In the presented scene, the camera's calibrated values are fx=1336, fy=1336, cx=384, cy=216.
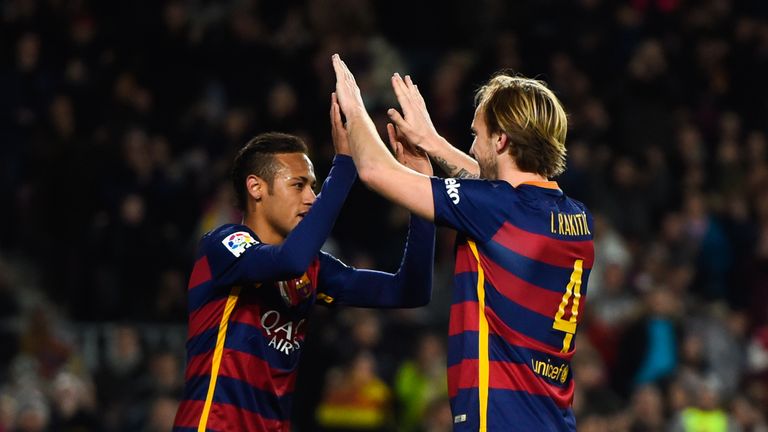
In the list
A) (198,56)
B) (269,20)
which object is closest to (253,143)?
(198,56)

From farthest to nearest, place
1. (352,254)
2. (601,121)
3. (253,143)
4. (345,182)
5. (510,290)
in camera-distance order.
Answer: (601,121) < (352,254) < (253,143) < (345,182) < (510,290)

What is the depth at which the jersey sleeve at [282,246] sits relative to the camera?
5.09 meters

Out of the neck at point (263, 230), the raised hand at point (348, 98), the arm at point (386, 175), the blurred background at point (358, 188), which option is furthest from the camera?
the blurred background at point (358, 188)

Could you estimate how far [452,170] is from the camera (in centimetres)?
557

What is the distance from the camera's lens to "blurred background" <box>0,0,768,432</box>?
1130cm

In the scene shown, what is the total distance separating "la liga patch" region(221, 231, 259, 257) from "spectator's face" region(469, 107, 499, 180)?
97 cm

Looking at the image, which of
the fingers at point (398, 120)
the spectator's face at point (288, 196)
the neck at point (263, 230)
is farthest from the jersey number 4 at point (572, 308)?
the neck at point (263, 230)

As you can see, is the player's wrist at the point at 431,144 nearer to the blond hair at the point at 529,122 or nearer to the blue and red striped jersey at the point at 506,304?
the blond hair at the point at 529,122

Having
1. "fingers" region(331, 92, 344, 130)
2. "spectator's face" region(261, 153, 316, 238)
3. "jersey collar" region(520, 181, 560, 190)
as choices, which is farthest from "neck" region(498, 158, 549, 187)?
"spectator's face" region(261, 153, 316, 238)

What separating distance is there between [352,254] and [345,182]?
276 inches

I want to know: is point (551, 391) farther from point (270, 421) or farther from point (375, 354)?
point (375, 354)

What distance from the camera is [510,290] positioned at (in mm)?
4941

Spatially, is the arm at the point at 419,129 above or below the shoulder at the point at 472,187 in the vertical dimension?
above

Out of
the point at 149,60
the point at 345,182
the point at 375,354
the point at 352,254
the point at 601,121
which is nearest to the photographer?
the point at 345,182
